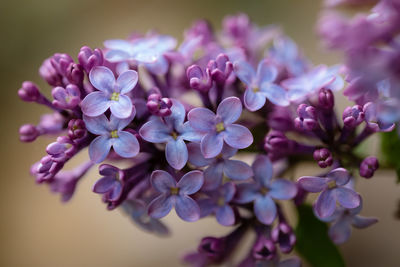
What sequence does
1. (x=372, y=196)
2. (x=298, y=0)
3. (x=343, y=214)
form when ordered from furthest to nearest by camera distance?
(x=298, y=0)
(x=372, y=196)
(x=343, y=214)

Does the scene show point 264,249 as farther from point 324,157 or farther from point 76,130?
point 76,130

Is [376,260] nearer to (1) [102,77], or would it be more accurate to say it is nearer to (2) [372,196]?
(2) [372,196]

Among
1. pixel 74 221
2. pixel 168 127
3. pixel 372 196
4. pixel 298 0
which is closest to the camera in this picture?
pixel 168 127

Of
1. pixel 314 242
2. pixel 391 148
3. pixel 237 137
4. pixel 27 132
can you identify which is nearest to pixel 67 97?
pixel 27 132

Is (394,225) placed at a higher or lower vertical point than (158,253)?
higher

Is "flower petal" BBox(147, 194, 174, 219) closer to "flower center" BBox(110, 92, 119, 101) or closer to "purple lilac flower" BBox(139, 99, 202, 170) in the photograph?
"purple lilac flower" BBox(139, 99, 202, 170)

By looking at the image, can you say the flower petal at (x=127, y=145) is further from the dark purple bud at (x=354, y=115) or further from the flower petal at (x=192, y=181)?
the dark purple bud at (x=354, y=115)

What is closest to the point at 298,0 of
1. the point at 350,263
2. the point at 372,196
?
the point at 372,196
